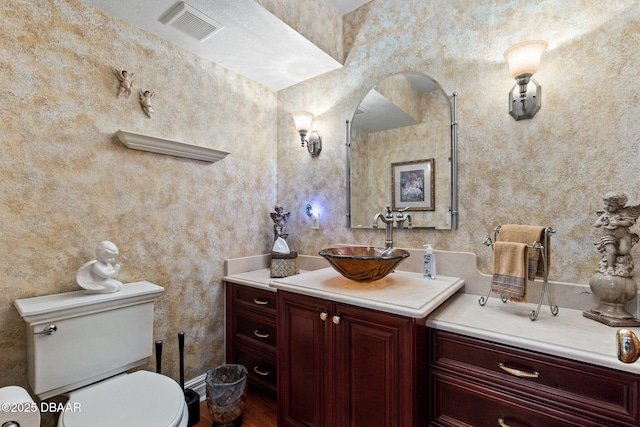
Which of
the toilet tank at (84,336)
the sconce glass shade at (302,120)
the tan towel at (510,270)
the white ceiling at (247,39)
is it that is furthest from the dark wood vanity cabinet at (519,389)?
the white ceiling at (247,39)

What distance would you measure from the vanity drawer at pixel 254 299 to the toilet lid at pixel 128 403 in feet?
2.30

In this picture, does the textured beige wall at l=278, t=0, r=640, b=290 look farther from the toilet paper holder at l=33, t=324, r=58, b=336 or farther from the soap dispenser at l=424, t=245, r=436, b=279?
the toilet paper holder at l=33, t=324, r=58, b=336

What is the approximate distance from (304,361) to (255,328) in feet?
2.09

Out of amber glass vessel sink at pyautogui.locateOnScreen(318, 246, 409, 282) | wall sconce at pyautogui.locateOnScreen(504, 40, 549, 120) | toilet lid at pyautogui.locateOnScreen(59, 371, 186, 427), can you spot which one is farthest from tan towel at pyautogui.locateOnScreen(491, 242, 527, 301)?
toilet lid at pyautogui.locateOnScreen(59, 371, 186, 427)

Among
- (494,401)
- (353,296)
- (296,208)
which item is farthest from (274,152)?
(494,401)

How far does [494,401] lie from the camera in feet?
3.78

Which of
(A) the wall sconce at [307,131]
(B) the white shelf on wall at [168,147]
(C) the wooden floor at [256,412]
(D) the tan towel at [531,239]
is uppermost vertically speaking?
(A) the wall sconce at [307,131]

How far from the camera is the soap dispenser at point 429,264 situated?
176 cm

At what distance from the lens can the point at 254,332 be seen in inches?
81.1

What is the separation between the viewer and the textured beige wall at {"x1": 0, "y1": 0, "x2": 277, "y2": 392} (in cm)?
139

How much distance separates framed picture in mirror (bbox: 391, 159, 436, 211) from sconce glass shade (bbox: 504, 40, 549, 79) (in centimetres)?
62

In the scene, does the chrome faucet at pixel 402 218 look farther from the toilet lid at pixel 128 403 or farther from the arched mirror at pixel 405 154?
the toilet lid at pixel 128 403

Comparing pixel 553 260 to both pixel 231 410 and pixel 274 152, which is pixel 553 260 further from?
pixel 274 152

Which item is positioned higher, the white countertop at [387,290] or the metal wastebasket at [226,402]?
the white countertop at [387,290]
